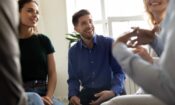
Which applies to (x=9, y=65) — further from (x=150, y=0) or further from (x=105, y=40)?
(x=105, y=40)

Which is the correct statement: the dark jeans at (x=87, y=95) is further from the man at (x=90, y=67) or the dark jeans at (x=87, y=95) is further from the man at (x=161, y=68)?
the man at (x=161, y=68)

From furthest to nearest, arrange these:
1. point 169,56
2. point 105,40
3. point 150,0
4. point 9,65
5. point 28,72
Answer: point 105,40 → point 28,72 → point 150,0 → point 169,56 → point 9,65

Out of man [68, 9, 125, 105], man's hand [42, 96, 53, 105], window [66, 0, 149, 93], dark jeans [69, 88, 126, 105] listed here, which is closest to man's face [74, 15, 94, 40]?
man [68, 9, 125, 105]

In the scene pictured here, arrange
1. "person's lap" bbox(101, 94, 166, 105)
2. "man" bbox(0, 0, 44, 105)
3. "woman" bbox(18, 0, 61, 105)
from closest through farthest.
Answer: "man" bbox(0, 0, 44, 105), "person's lap" bbox(101, 94, 166, 105), "woman" bbox(18, 0, 61, 105)

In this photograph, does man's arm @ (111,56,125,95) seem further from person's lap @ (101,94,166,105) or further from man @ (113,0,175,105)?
man @ (113,0,175,105)

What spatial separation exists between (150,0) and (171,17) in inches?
51.6

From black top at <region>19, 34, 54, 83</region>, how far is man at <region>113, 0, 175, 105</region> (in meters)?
1.43

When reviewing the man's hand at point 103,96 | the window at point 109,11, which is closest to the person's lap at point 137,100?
the man's hand at point 103,96

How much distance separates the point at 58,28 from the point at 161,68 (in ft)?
9.61

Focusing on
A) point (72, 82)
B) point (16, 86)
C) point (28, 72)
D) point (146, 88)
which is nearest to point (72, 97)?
point (72, 82)

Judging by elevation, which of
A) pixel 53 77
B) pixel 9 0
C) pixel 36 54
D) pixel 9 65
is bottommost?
pixel 53 77

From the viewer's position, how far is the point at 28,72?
2279 millimetres

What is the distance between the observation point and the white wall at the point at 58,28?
3.64 meters

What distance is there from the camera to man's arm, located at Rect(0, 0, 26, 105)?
0.60 meters
